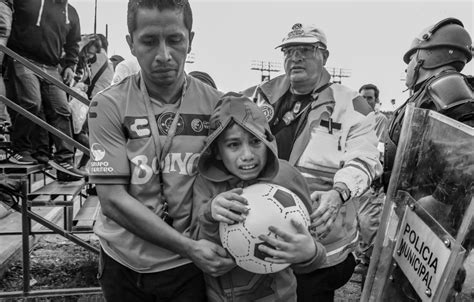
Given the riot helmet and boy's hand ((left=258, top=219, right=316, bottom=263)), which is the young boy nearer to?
boy's hand ((left=258, top=219, right=316, bottom=263))

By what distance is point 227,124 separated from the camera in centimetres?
167

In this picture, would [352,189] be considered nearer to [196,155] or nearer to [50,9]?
[196,155]

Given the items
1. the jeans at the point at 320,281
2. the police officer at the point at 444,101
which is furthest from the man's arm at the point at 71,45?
the jeans at the point at 320,281

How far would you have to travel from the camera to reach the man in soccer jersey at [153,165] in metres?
1.61

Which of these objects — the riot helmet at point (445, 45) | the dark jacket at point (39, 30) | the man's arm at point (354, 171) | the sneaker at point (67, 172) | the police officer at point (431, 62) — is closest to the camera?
the man's arm at point (354, 171)

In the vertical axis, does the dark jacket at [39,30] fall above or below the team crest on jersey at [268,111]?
above

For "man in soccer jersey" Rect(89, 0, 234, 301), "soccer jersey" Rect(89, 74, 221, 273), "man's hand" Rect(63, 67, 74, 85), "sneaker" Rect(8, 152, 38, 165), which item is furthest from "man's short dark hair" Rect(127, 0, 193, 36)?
"man's hand" Rect(63, 67, 74, 85)

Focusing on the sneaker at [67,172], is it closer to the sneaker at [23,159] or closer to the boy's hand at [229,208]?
the sneaker at [23,159]

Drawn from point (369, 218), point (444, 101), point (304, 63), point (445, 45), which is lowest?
point (369, 218)

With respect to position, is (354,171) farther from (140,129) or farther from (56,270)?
(56,270)

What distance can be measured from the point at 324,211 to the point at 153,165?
77 cm

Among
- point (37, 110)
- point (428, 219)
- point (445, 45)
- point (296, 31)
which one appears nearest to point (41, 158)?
point (37, 110)

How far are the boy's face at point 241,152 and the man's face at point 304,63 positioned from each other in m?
0.88

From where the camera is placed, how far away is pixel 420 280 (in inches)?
56.6
